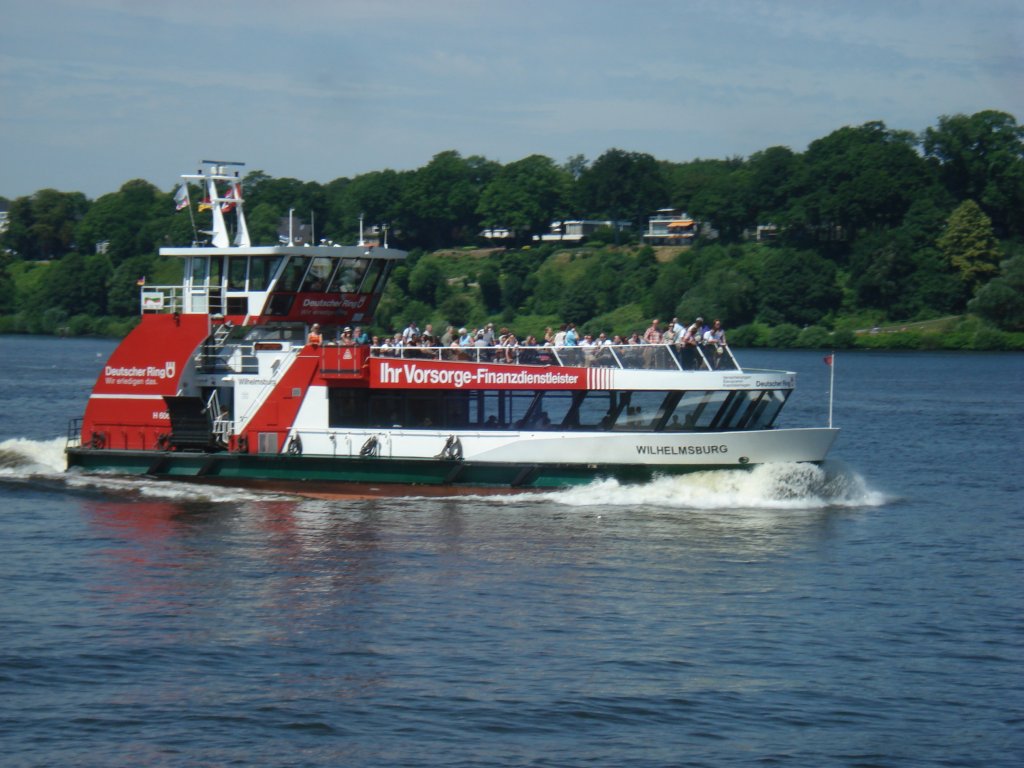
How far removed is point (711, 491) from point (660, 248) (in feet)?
330

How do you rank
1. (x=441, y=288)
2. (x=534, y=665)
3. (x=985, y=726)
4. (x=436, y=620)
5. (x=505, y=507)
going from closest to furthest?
(x=985, y=726), (x=534, y=665), (x=436, y=620), (x=505, y=507), (x=441, y=288)

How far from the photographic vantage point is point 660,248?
12762 cm

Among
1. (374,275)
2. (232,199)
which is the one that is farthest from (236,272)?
(374,275)

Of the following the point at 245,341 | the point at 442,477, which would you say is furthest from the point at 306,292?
the point at 442,477

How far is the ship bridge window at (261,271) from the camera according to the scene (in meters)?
Answer: 31.6

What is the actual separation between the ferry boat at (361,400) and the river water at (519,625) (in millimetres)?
665

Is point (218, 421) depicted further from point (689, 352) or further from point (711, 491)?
point (711, 491)

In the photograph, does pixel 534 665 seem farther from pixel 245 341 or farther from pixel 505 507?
pixel 245 341

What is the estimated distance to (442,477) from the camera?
96.3 ft

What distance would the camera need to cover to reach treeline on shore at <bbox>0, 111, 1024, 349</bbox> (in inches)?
4149

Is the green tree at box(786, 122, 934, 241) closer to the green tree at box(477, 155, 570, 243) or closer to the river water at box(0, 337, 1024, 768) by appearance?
the green tree at box(477, 155, 570, 243)

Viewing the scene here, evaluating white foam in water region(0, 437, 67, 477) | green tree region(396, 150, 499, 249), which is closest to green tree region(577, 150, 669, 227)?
green tree region(396, 150, 499, 249)

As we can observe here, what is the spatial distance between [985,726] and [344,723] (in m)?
7.65

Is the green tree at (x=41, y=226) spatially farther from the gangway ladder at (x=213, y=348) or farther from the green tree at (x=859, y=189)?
the gangway ladder at (x=213, y=348)
